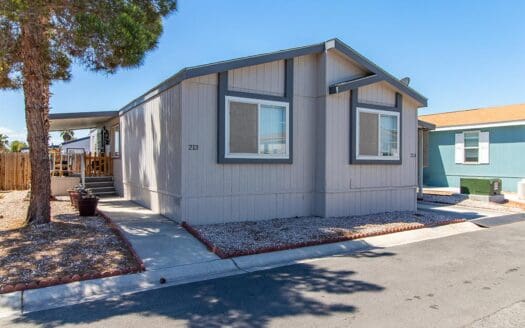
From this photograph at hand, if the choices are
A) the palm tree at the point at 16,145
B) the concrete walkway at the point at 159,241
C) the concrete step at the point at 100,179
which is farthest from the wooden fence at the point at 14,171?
the palm tree at the point at 16,145

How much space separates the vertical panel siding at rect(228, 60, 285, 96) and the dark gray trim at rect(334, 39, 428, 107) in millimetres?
1802

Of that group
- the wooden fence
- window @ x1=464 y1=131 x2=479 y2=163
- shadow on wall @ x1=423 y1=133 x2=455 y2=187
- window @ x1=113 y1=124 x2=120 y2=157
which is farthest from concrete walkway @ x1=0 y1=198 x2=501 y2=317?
shadow on wall @ x1=423 y1=133 x2=455 y2=187

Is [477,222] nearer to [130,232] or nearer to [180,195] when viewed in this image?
[180,195]

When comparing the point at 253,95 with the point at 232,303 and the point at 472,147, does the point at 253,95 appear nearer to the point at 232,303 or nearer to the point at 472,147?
the point at 232,303

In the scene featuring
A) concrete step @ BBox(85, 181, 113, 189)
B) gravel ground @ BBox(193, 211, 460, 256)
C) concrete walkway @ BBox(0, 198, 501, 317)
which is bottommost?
concrete walkway @ BBox(0, 198, 501, 317)

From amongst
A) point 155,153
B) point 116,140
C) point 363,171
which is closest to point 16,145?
point 116,140

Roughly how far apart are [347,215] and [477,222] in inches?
142

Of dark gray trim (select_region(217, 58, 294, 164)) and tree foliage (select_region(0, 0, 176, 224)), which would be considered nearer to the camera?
tree foliage (select_region(0, 0, 176, 224))

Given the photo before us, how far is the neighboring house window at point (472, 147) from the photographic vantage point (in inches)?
706

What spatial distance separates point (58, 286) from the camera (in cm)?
473

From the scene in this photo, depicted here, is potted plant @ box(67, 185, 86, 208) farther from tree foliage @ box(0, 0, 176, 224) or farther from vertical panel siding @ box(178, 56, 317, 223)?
vertical panel siding @ box(178, 56, 317, 223)

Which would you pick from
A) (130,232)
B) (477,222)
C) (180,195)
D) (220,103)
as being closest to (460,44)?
(477,222)

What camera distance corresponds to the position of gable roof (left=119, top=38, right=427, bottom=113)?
7.89 meters

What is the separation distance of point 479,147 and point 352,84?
12.2m
